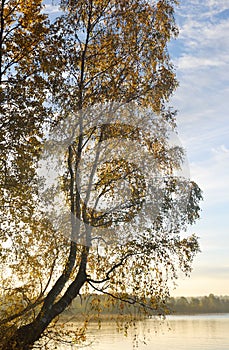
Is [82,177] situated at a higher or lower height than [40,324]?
higher

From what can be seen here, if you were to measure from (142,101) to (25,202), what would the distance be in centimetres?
470

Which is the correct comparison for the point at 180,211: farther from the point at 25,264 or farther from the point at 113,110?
the point at 25,264

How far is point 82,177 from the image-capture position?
1370cm

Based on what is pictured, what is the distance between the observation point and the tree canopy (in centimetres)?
1259

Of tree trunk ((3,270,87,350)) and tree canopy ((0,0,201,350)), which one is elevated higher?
tree canopy ((0,0,201,350))

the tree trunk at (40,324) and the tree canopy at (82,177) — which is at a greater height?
the tree canopy at (82,177)

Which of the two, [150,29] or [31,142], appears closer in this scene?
[31,142]

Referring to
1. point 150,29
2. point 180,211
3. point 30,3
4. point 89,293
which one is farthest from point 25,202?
point 150,29

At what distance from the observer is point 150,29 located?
15.4 meters

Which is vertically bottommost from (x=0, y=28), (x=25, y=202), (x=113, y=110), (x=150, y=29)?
(x=25, y=202)

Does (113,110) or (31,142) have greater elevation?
(113,110)

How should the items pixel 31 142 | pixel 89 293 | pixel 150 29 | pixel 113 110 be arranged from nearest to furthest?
pixel 31 142 < pixel 89 293 < pixel 113 110 < pixel 150 29

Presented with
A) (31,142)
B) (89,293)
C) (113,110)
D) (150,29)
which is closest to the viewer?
(31,142)

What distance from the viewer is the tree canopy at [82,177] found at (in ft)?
41.3
